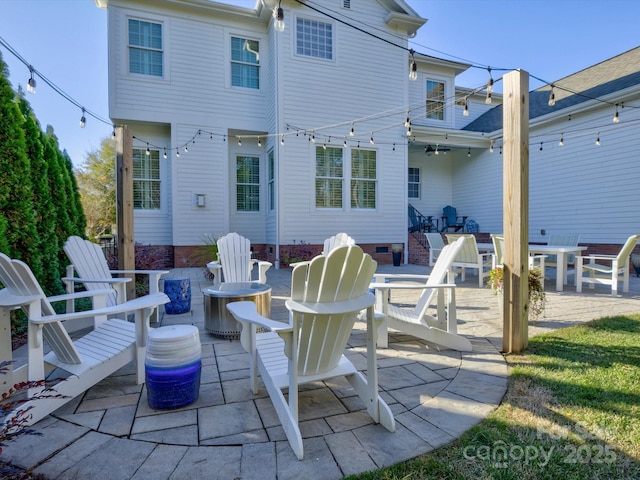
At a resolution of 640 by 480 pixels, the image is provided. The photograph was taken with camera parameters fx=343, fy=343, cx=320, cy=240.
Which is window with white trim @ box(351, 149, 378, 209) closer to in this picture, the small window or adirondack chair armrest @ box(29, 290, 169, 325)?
the small window

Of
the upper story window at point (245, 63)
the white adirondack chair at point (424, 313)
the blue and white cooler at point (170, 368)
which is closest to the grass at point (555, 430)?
the white adirondack chair at point (424, 313)

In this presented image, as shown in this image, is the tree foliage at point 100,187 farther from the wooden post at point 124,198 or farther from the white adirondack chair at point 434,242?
the white adirondack chair at point 434,242

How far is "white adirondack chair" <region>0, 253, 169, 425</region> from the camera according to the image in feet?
6.36

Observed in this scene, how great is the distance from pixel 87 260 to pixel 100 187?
14.4 metres

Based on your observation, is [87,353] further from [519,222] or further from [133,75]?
[133,75]

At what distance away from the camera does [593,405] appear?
207 cm

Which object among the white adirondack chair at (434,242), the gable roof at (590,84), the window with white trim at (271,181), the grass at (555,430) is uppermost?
the gable roof at (590,84)

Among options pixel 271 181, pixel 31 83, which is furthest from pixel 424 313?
pixel 271 181

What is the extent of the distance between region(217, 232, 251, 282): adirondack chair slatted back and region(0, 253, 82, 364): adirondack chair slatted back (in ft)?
7.75

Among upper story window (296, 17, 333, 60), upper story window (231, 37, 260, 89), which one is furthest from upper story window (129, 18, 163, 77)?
upper story window (296, 17, 333, 60)

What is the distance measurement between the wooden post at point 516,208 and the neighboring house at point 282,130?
6.00 m

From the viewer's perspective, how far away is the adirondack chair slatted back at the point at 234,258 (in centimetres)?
447

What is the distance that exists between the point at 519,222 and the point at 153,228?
906 centimetres

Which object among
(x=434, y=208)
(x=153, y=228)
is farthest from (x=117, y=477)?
(x=434, y=208)
